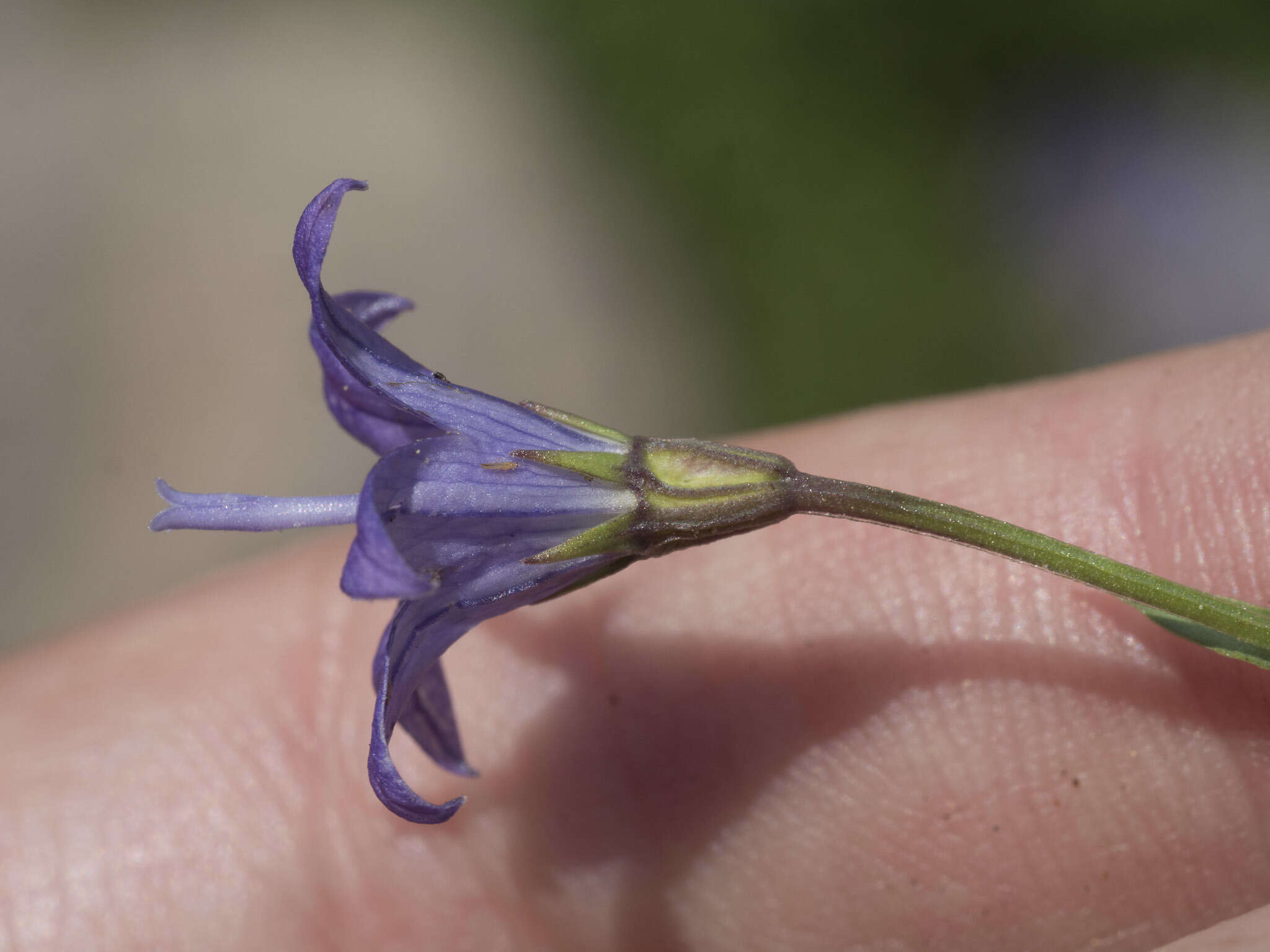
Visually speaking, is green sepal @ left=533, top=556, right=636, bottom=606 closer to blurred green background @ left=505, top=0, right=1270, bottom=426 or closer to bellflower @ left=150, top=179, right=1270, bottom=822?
bellflower @ left=150, top=179, right=1270, bottom=822

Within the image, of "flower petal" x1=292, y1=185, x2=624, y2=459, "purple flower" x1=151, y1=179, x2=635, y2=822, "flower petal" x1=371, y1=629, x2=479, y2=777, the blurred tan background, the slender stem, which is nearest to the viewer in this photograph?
"purple flower" x1=151, y1=179, x2=635, y2=822

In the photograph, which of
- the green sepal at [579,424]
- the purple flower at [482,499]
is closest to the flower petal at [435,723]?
the purple flower at [482,499]

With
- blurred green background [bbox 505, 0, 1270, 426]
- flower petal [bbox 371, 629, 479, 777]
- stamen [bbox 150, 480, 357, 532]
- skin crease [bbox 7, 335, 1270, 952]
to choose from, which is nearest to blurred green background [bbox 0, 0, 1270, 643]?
blurred green background [bbox 505, 0, 1270, 426]

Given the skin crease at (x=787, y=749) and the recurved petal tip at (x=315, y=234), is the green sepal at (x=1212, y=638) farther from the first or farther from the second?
the recurved petal tip at (x=315, y=234)

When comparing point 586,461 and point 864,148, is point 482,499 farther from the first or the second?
point 864,148

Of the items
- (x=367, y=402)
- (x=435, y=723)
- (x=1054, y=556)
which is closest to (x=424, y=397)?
(x=367, y=402)
